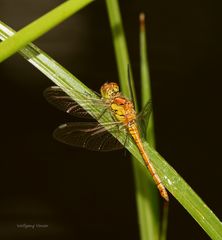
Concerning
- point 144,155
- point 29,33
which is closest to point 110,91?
point 144,155

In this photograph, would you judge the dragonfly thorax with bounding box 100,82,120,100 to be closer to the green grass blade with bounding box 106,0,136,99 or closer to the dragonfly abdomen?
the dragonfly abdomen

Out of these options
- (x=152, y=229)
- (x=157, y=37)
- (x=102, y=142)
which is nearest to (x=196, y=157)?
(x=157, y=37)

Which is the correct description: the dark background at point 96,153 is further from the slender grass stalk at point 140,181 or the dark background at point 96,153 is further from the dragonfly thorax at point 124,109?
the slender grass stalk at point 140,181

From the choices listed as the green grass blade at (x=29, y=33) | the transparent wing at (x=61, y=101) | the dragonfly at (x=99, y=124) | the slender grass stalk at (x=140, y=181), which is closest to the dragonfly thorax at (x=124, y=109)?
the dragonfly at (x=99, y=124)

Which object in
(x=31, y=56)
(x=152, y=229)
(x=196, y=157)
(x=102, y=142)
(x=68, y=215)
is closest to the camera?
(x=31, y=56)

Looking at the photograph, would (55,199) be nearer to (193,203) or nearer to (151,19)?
(151,19)

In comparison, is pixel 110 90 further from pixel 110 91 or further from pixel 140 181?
pixel 140 181

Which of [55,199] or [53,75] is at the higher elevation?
Result: [53,75]
